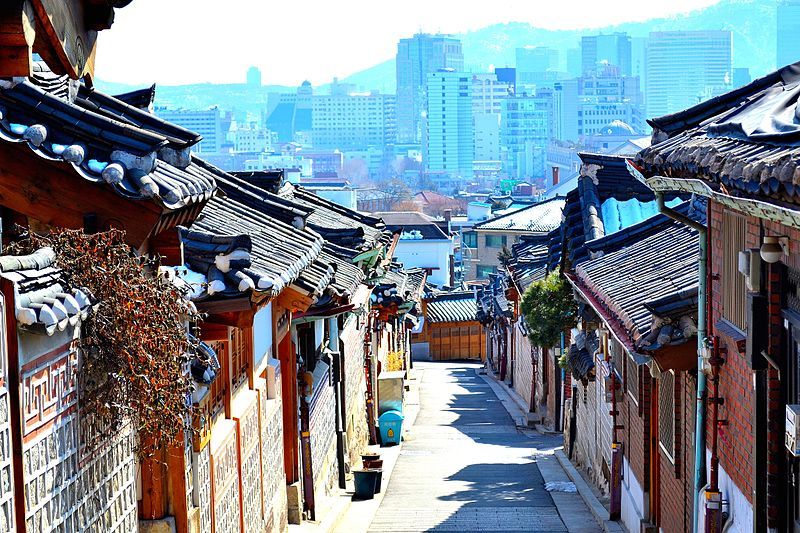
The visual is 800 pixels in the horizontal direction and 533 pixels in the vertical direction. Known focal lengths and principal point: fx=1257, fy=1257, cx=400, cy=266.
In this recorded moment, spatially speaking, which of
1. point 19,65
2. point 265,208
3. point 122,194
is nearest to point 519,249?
point 265,208

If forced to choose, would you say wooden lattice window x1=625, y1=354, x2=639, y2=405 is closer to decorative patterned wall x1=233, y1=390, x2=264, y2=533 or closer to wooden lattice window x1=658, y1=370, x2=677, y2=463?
wooden lattice window x1=658, y1=370, x2=677, y2=463

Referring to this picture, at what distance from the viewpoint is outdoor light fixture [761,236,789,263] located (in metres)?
8.38

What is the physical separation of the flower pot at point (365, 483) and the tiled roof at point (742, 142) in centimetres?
1068

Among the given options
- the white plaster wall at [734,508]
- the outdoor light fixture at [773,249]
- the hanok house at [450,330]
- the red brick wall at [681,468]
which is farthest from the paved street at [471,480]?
the hanok house at [450,330]

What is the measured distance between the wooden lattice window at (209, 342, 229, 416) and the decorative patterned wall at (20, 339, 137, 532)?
11.9ft

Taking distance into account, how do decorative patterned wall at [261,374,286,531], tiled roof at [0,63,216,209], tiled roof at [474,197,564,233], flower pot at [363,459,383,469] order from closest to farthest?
tiled roof at [0,63,216,209] → decorative patterned wall at [261,374,286,531] → flower pot at [363,459,383,469] → tiled roof at [474,197,564,233]

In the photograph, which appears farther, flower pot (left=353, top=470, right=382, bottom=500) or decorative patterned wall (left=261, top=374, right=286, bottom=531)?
flower pot (left=353, top=470, right=382, bottom=500)

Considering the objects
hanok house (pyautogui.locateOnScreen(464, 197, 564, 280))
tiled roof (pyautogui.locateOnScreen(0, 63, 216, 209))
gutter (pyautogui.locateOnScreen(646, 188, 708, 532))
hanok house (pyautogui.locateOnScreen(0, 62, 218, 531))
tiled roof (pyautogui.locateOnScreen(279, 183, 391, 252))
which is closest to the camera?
hanok house (pyautogui.locateOnScreen(0, 62, 218, 531))

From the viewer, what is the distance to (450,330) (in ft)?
218

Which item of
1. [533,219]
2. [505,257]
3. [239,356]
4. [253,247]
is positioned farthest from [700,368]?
[533,219]

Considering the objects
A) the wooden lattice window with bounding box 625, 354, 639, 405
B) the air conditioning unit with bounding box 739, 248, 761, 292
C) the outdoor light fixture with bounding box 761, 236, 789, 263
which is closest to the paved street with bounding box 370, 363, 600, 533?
the wooden lattice window with bounding box 625, 354, 639, 405

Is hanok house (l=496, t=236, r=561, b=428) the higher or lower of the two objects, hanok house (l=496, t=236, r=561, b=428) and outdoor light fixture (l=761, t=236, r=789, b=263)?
the lower

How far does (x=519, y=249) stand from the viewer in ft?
133

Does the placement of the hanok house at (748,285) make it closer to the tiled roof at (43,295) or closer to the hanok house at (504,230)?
the tiled roof at (43,295)
